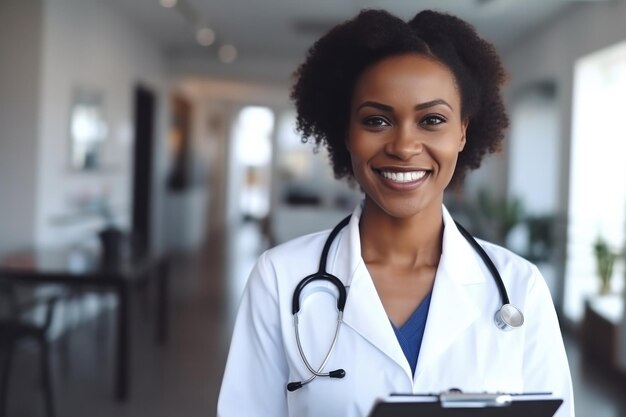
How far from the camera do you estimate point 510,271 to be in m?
1.28

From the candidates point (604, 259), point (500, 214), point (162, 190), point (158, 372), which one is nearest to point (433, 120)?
point (158, 372)

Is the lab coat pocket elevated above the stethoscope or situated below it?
below

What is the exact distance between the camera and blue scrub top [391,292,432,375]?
1.21 meters

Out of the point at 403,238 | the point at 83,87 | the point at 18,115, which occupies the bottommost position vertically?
the point at 403,238

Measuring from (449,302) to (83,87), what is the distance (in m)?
5.77

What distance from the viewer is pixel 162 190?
10156mm

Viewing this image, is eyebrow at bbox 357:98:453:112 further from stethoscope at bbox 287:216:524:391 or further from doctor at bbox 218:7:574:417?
stethoscope at bbox 287:216:524:391

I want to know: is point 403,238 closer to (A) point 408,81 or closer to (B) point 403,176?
(B) point 403,176

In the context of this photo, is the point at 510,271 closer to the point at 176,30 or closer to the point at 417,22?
the point at 417,22

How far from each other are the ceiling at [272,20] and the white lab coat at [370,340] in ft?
16.5

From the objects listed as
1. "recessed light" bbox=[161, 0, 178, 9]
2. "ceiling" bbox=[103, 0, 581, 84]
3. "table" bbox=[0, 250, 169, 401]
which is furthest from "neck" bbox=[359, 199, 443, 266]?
"recessed light" bbox=[161, 0, 178, 9]

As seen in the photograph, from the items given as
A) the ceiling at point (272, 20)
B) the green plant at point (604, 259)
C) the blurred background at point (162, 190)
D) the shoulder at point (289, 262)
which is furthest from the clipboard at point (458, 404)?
the ceiling at point (272, 20)

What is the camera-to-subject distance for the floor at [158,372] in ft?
14.0

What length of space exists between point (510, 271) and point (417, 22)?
1.54ft
